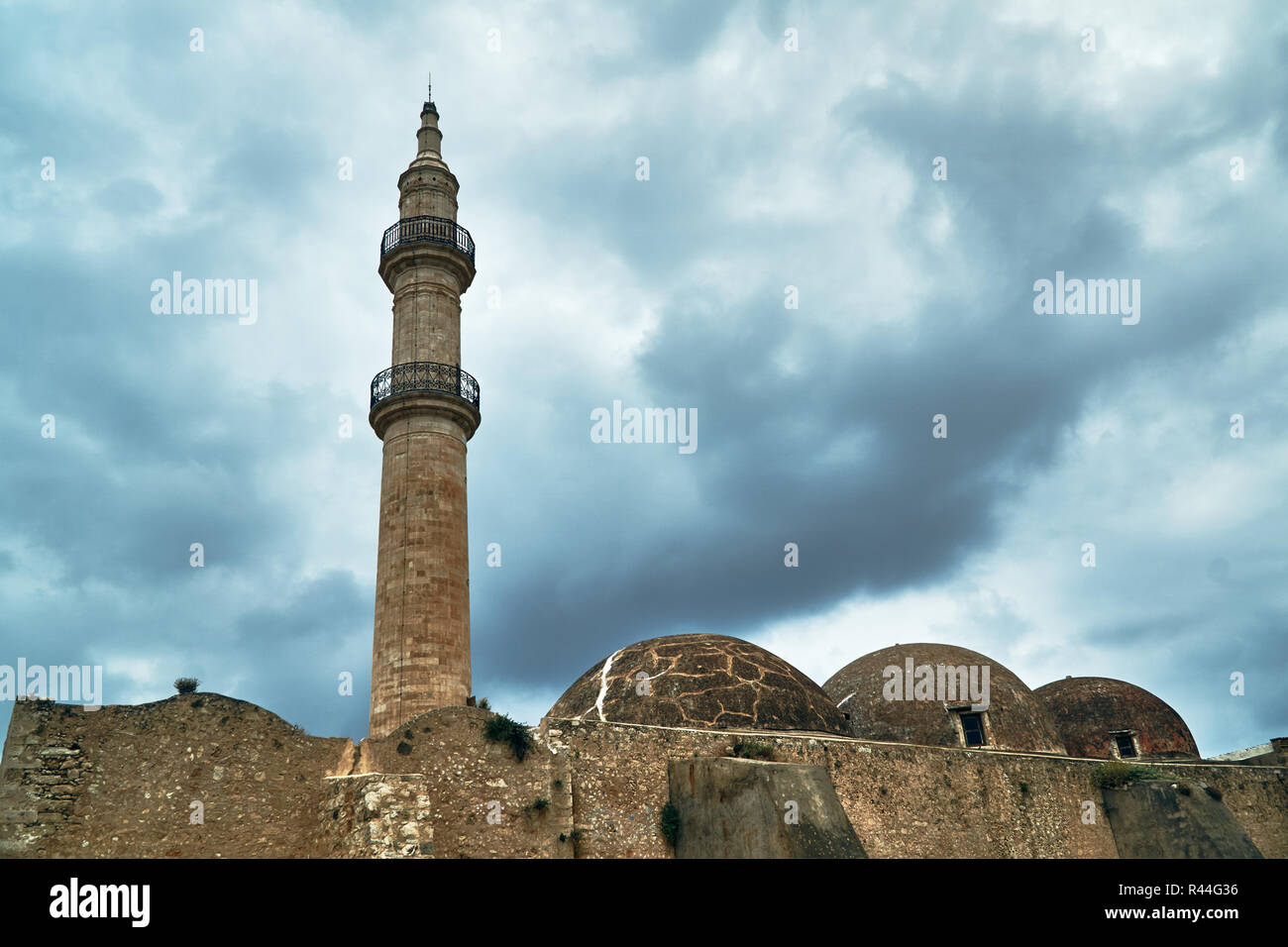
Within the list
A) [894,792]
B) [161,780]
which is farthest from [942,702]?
[161,780]

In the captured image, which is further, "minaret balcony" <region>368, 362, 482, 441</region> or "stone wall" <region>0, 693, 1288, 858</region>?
"minaret balcony" <region>368, 362, 482, 441</region>

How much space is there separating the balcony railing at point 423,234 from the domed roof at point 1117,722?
73.4 ft

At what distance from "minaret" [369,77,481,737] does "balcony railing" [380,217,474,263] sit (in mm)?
33

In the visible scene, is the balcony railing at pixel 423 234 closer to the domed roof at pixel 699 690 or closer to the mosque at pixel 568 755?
the mosque at pixel 568 755

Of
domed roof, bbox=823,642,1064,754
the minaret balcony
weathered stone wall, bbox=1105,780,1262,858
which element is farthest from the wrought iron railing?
weathered stone wall, bbox=1105,780,1262,858

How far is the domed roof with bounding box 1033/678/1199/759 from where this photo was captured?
2847 cm

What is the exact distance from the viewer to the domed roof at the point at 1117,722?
28469 mm

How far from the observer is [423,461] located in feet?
69.2

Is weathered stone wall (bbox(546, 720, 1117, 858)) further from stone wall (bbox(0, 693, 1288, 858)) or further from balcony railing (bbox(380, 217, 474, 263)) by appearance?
balcony railing (bbox(380, 217, 474, 263))

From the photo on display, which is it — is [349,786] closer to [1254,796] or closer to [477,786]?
[477,786]

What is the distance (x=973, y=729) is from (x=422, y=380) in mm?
16836

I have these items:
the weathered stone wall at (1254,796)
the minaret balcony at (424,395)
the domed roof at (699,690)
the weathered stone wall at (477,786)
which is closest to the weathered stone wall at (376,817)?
the weathered stone wall at (477,786)
